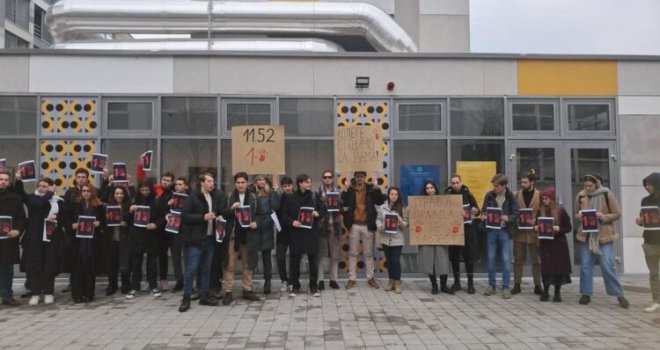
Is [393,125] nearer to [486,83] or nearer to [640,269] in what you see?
[486,83]

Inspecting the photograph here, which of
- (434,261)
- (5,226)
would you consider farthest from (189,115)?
(434,261)

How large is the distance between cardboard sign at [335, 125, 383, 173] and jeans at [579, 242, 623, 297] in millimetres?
3572

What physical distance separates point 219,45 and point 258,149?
13.4ft

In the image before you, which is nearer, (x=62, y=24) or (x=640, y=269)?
(x=640, y=269)

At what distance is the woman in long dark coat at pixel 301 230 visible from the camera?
856 centimetres

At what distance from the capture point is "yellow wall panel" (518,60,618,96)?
1063 cm

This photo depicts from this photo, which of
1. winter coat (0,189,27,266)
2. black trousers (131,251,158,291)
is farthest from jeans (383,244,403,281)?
winter coat (0,189,27,266)

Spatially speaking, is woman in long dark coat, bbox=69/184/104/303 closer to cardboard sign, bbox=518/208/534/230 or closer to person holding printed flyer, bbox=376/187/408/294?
person holding printed flyer, bbox=376/187/408/294

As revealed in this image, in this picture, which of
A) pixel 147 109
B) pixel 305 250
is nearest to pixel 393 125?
pixel 305 250

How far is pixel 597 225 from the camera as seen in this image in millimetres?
7922

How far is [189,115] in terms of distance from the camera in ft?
34.0

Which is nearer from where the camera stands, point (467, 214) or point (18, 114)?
point (467, 214)

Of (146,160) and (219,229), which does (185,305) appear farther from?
(146,160)

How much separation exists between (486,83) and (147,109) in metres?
6.80
